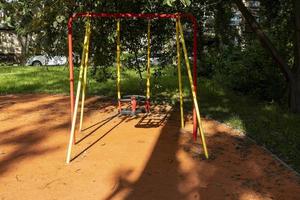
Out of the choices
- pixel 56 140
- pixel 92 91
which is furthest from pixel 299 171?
pixel 92 91

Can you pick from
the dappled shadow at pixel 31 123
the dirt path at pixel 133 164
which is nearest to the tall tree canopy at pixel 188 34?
the dappled shadow at pixel 31 123

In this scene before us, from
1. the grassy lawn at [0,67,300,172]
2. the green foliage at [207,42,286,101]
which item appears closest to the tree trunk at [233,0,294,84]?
the grassy lawn at [0,67,300,172]

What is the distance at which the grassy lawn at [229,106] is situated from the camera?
24.8 feet

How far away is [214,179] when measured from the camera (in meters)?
5.85

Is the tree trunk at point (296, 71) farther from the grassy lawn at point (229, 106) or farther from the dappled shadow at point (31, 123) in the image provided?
the dappled shadow at point (31, 123)

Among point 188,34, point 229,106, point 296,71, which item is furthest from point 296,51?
point 188,34

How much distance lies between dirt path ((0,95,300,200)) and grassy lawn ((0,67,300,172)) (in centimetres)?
36

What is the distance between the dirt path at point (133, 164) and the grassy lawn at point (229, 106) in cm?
36

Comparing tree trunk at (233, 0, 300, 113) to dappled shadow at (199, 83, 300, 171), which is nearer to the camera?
dappled shadow at (199, 83, 300, 171)

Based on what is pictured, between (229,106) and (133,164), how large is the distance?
4.66 meters

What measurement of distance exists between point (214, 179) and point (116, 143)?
1.86m

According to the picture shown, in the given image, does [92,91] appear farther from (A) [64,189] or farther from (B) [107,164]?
(A) [64,189]

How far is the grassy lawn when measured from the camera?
24.8ft

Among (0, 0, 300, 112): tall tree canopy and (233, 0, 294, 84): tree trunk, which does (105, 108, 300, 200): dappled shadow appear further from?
(233, 0, 294, 84): tree trunk
